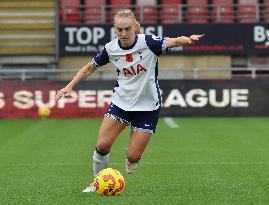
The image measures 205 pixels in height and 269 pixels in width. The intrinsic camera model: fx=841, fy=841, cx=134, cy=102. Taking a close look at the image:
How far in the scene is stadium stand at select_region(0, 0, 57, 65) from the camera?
1187 inches

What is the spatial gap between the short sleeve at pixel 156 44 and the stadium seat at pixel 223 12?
20797 mm

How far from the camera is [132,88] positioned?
938cm

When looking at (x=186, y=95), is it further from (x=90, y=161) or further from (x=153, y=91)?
(x=153, y=91)

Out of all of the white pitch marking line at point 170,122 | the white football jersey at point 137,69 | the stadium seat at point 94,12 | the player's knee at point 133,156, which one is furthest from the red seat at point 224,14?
the white football jersey at point 137,69

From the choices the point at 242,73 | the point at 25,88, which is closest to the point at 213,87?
the point at 242,73

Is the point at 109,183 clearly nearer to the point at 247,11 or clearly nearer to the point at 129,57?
the point at 129,57

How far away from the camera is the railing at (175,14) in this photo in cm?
3005

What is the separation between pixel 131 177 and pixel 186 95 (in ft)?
47.3

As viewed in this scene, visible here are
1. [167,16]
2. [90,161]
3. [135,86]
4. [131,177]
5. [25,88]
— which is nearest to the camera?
[135,86]

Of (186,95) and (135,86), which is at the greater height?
(135,86)

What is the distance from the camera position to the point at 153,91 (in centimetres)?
948

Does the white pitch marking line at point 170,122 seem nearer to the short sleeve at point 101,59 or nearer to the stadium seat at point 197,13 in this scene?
the stadium seat at point 197,13

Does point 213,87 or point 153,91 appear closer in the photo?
point 153,91

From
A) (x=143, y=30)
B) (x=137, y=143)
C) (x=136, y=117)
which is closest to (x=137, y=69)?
(x=136, y=117)
